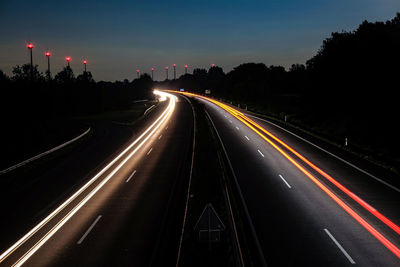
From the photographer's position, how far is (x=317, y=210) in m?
14.9

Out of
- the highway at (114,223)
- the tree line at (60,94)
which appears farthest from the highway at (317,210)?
the tree line at (60,94)

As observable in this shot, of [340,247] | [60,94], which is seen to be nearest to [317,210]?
[340,247]

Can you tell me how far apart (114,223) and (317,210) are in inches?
329

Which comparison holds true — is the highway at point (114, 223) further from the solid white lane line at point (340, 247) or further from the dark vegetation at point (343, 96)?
the dark vegetation at point (343, 96)

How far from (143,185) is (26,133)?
28.2 m

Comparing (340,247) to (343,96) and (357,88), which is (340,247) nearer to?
(357,88)

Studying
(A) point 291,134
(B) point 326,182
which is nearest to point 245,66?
(A) point 291,134

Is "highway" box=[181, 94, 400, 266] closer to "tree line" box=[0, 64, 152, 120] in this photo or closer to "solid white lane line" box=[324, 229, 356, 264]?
"solid white lane line" box=[324, 229, 356, 264]

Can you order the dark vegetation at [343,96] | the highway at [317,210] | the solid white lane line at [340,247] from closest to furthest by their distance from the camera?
the solid white lane line at [340,247], the highway at [317,210], the dark vegetation at [343,96]

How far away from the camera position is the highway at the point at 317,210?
11016 mm

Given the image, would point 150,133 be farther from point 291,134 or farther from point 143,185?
point 143,185

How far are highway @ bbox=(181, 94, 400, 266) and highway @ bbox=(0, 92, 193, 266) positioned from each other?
11.4 ft

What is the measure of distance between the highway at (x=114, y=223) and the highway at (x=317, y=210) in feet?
11.4

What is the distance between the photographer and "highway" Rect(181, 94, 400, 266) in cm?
1102
